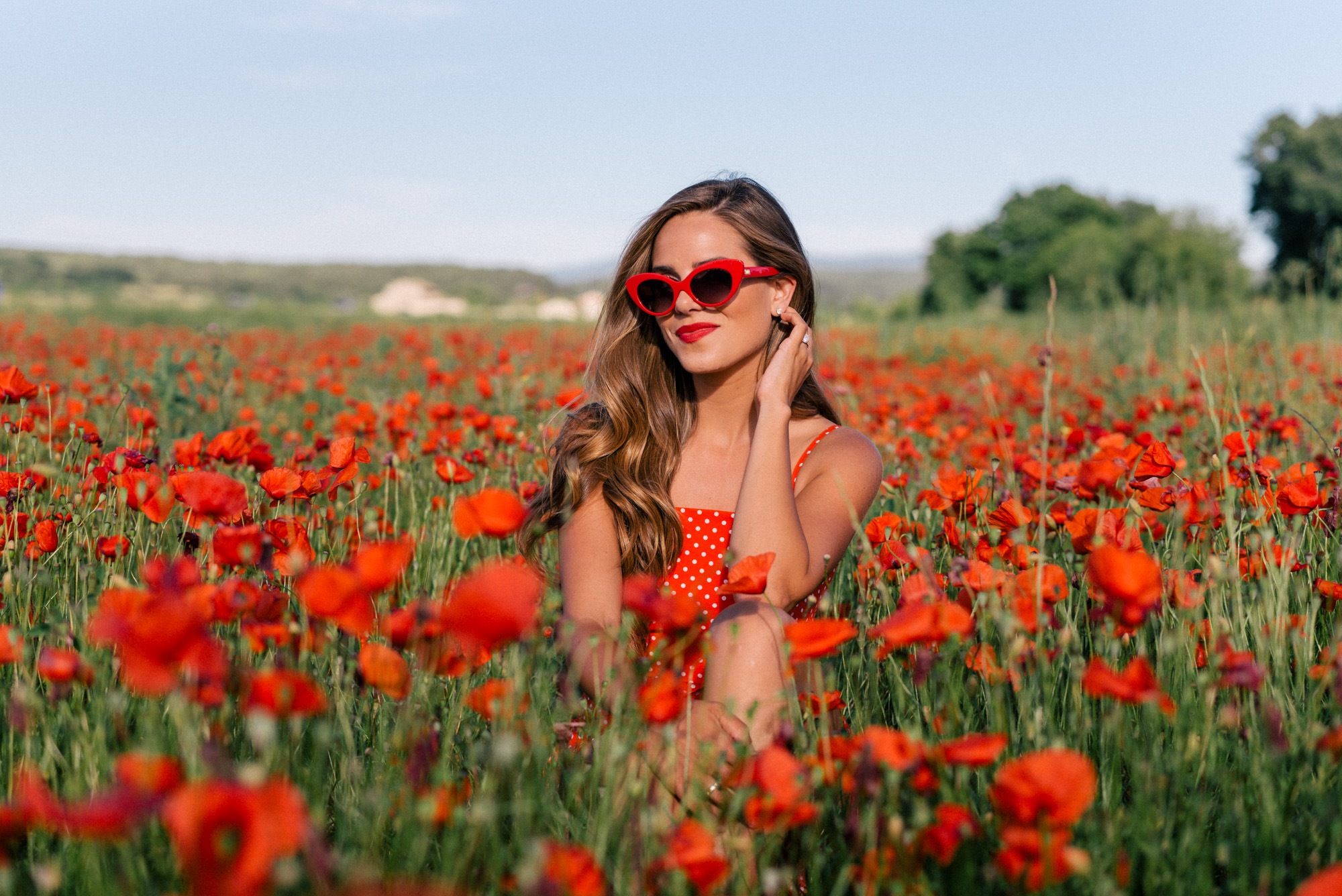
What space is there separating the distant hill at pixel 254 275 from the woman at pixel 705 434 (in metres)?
60.2

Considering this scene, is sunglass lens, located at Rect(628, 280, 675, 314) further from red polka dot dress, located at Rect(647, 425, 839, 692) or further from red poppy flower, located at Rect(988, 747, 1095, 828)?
red poppy flower, located at Rect(988, 747, 1095, 828)

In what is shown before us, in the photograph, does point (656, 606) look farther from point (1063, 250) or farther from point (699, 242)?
point (1063, 250)

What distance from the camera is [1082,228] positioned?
44781mm

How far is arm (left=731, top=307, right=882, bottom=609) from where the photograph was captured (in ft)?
6.21

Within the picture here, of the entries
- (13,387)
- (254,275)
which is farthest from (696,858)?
(254,275)

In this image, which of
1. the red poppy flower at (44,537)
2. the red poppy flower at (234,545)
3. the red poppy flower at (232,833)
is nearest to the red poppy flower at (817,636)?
the red poppy flower at (232,833)

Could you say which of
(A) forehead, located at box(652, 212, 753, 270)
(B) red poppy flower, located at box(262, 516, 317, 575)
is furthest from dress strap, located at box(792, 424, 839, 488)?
(B) red poppy flower, located at box(262, 516, 317, 575)

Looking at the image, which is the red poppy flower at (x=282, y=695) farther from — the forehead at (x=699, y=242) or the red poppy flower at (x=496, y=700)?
the forehead at (x=699, y=242)

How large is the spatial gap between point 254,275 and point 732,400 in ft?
279

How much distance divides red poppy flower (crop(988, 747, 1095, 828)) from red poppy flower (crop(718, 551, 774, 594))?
436 mm

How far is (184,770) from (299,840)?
0.41 metres

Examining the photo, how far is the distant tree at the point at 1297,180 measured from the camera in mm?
32719

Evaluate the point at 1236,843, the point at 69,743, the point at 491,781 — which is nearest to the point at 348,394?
the point at 69,743

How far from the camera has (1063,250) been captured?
4241cm
